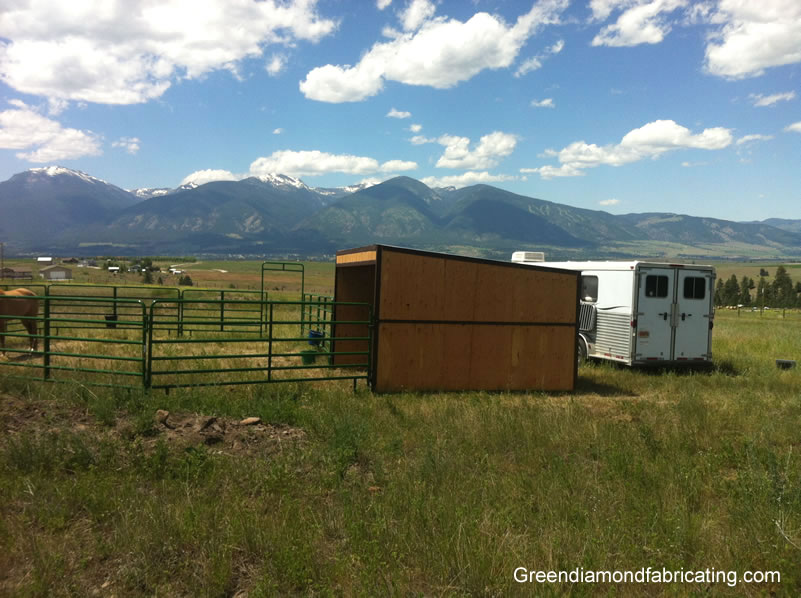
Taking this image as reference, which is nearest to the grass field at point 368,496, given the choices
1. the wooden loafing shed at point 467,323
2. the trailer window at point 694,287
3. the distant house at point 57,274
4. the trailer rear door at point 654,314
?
the wooden loafing shed at point 467,323

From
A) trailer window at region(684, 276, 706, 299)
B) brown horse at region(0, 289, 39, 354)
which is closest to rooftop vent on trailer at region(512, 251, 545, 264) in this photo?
trailer window at region(684, 276, 706, 299)

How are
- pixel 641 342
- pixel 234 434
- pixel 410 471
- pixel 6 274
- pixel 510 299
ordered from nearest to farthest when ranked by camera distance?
pixel 410 471, pixel 234 434, pixel 510 299, pixel 641 342, pixel 6 274

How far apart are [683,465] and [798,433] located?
9.65 ft

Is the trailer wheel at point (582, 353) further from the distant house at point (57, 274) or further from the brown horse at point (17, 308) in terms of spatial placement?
the distant house at point (57, 274)

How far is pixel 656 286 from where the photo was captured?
Result: 533 inches

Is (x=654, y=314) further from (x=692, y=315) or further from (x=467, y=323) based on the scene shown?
(x=467, y=323)

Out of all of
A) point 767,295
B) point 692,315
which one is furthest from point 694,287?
point 767,295

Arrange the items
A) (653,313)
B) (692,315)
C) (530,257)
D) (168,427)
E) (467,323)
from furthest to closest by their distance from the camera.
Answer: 1. (530,257)
2. (692,315)
3. (653,313)
4. (467,323)
5. (168,427)

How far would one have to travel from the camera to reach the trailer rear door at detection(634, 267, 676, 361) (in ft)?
43.9

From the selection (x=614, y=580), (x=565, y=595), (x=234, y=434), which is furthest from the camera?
(x=234, y=434)

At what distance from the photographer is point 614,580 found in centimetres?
407

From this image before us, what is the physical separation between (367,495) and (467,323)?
624cm

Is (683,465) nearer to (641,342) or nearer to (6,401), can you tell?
(641,342)

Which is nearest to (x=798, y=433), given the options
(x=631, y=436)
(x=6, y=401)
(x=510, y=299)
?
(x=631, y=436)
